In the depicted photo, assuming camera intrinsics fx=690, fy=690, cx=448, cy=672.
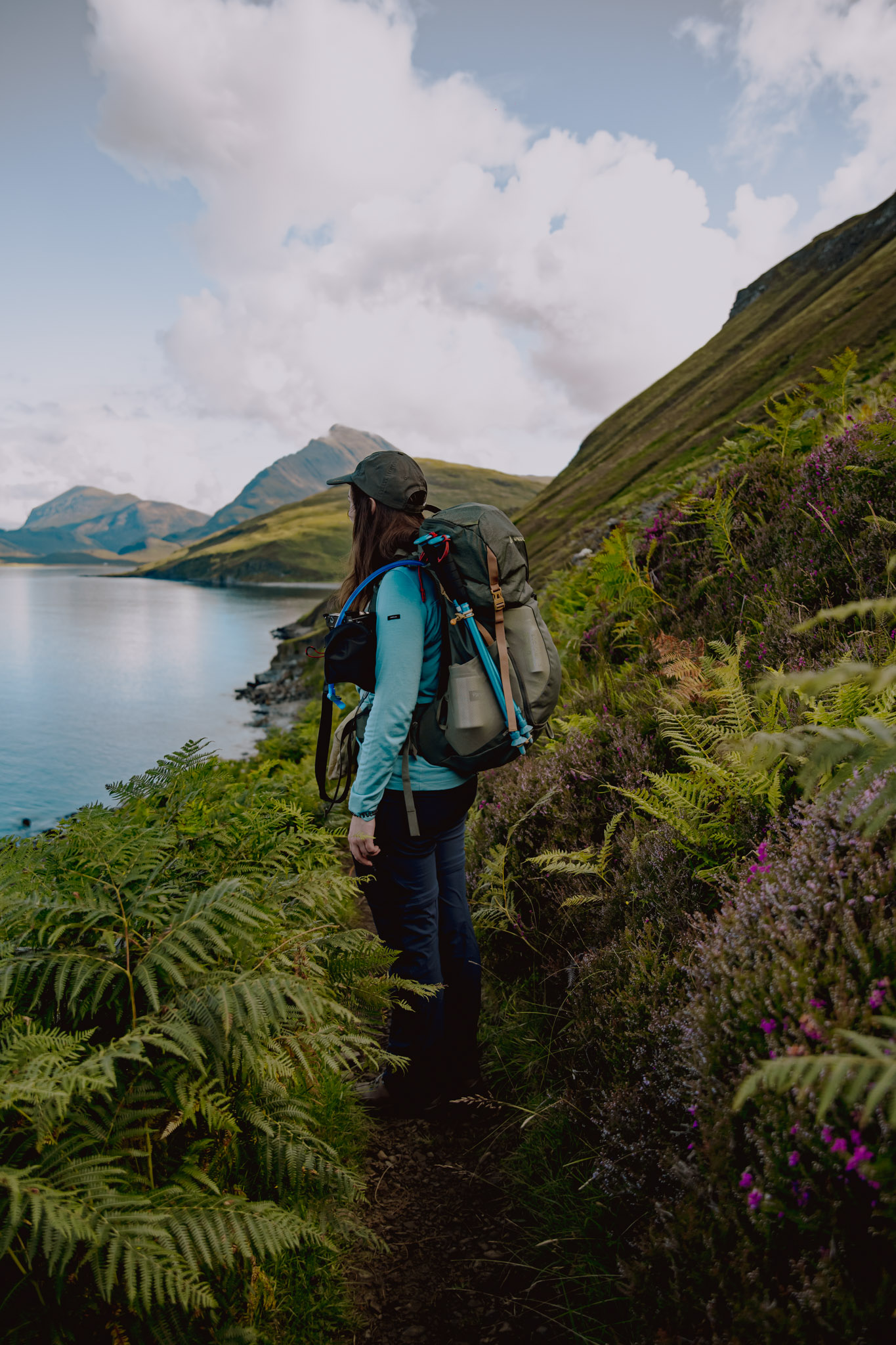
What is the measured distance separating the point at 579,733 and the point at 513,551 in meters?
2.00

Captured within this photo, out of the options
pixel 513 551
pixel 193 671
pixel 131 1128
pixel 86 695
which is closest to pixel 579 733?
pixel 513 551

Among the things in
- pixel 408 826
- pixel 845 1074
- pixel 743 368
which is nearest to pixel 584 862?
pixel 408 826

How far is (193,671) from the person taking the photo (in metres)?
50.3

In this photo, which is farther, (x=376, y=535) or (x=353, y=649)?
(x=376, y=535)

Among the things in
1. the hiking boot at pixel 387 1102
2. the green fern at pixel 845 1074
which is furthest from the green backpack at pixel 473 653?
the green fern at pixel 845 1074

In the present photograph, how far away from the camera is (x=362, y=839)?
3.40m

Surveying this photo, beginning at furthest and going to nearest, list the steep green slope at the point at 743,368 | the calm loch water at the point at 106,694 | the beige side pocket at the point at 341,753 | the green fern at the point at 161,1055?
the steep green slope at the point at 743,368
the calm loch water at the point at 106,694
the beige side pocket at the point at 341,753
the green fern at the point at 161,1055

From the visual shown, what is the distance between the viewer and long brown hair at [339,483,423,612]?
140 inches

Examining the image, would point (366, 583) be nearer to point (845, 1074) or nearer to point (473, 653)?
point (473, 653)

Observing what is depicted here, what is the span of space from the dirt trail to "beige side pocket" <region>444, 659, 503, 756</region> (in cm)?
203

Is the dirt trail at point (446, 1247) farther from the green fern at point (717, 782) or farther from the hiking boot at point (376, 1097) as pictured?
the green fern at point (717, 782)

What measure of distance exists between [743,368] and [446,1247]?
255ft

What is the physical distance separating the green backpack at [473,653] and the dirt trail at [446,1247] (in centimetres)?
168

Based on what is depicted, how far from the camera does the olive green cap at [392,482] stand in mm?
3512
